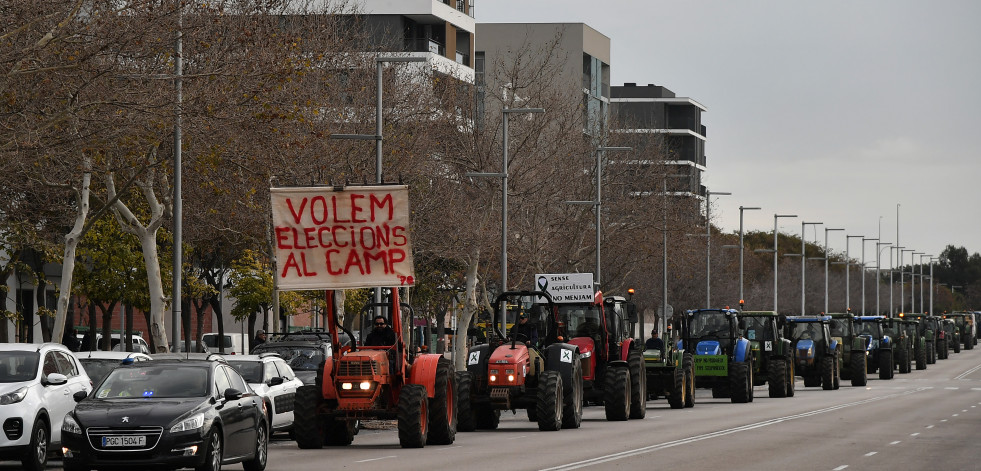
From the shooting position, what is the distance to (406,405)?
2267cm

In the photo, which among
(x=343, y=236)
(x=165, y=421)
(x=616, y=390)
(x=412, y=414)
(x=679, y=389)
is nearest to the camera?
(x=165, y=421)

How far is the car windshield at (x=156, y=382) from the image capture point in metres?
17.9

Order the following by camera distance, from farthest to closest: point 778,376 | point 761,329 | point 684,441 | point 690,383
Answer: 1. point 778,376
2. point 761,329
3. point 690,383
4. point 684,441

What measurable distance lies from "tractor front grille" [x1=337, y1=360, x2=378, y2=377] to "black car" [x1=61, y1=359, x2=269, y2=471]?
11.9 ft

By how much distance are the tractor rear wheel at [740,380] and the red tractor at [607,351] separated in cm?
809

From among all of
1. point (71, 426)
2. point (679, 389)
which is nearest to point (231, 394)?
point (71, 426)

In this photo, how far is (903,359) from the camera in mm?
65625

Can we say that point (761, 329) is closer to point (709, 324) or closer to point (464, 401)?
point (709, 324)

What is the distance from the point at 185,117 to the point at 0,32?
445 cm

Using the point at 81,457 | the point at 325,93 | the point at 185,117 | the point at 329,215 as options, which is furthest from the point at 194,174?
the point at 81,457

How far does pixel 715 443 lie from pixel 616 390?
656 cm

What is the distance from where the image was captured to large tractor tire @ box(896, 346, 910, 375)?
215ft

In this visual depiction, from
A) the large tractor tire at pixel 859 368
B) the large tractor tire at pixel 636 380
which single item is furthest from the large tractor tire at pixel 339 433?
the large tractor tire at pixel 859 368

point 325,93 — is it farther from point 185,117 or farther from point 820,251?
point 820,251
